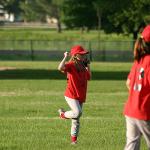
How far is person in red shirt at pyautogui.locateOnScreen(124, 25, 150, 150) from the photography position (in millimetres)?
8578

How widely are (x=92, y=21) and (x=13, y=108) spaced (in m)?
47.3

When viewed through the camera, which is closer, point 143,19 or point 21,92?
point 21,92

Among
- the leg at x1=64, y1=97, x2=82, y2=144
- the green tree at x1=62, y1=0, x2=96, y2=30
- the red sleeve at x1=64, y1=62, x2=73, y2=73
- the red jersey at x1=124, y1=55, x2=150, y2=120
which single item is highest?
the red jersey at x1=124, y1=55, x2=150, y2=120

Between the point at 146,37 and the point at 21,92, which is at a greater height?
the point at 146,37

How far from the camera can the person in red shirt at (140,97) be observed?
8578 millimetres

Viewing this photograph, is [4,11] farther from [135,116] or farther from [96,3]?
[135,116]

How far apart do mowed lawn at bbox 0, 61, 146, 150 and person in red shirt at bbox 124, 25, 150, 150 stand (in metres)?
3.21

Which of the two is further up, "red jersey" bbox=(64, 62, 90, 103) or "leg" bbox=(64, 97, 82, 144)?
"red jersey" bbox=(64, 62, 90, 103)

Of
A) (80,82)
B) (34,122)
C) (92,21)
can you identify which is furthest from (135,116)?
(92,21)

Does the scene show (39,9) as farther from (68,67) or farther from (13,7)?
(68,67)

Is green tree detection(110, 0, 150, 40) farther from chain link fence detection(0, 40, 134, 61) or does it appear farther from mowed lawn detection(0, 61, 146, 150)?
mowed lawn detection(0, 61, 146, 150)

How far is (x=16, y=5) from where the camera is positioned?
171m

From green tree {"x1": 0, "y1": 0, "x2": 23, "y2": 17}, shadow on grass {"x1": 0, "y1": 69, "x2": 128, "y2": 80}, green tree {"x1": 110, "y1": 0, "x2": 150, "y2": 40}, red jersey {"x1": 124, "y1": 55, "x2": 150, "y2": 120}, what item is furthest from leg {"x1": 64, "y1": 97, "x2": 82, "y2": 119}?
green tree {"x1": 0, "y1": 0, "x2": 23, "y2": 17}

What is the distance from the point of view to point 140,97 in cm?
866
